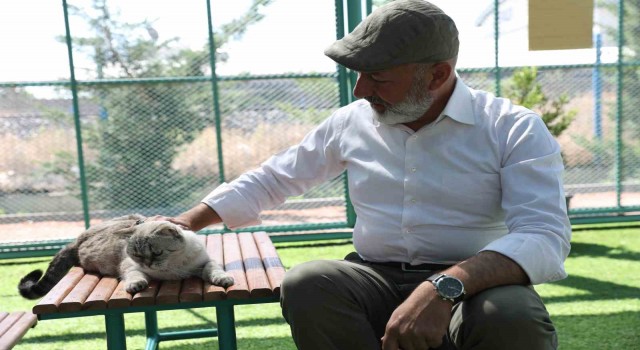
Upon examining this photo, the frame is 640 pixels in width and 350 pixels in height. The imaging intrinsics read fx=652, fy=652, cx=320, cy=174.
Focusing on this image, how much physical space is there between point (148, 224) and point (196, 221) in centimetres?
20

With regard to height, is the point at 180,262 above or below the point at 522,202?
below

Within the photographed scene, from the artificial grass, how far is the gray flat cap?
78.3 inches

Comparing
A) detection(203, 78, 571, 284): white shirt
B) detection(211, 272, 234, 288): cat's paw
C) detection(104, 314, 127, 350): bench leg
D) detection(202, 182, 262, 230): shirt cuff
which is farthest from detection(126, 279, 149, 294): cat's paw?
detection(203, 78, 571, 284): white shirt

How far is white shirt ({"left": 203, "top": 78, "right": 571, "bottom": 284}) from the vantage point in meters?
2.09

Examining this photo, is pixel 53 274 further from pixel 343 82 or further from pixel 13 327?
pixel 343 82

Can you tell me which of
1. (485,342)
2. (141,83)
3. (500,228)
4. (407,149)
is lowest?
(485,342)

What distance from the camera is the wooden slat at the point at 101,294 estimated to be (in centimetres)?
215

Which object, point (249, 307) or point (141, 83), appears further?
point (141, 83)

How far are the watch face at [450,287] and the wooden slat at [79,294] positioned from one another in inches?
45.7

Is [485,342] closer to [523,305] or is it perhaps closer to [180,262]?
[523,305]

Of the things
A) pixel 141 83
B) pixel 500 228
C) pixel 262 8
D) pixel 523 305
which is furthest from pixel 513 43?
pixel 523 305

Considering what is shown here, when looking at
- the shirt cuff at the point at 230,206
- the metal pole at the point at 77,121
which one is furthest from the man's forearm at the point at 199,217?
the metal pole at the point at 77,121

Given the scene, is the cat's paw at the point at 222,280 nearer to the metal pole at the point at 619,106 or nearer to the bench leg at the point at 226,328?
the bench leg at the point at 226,328

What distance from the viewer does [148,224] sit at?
2602 mm
